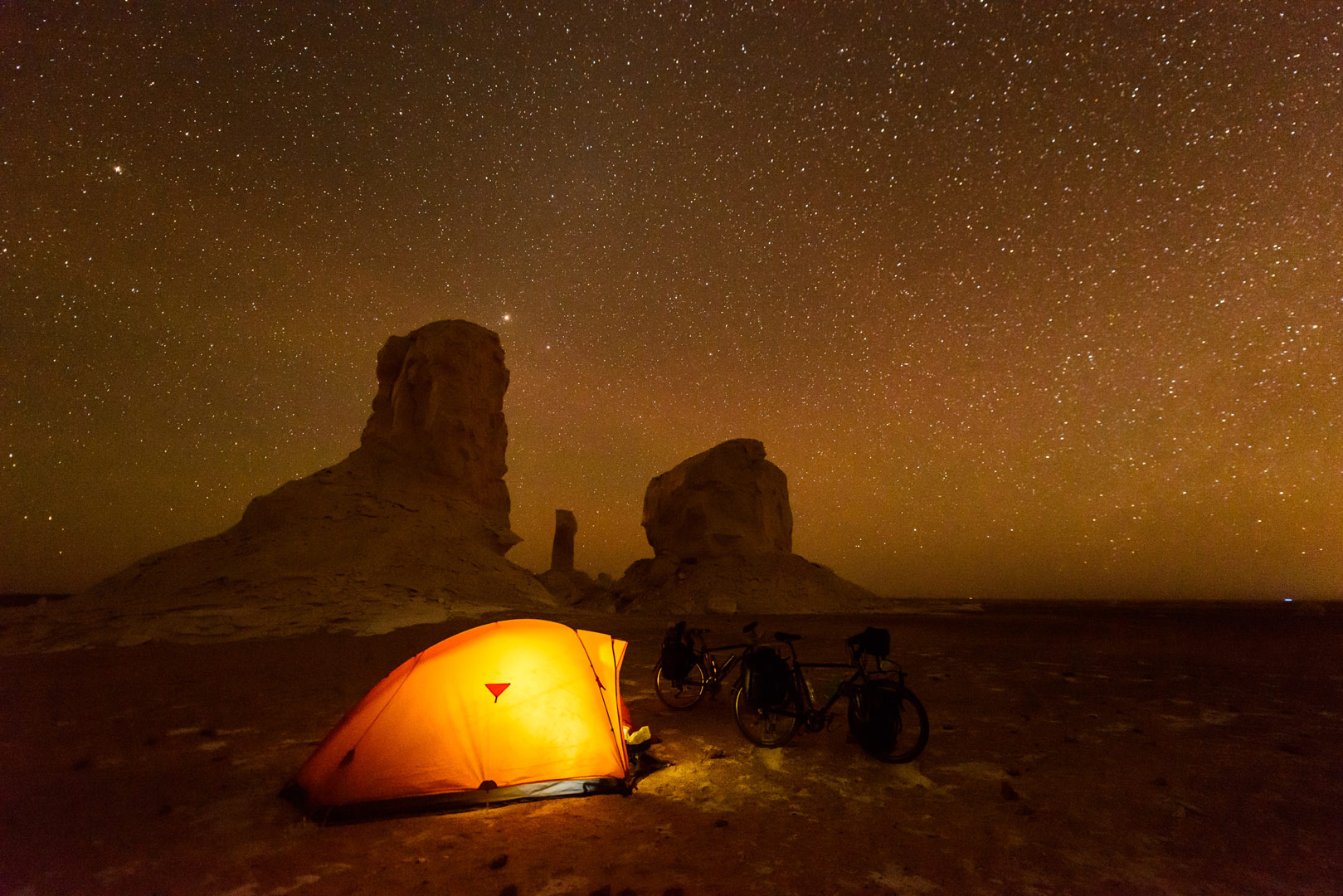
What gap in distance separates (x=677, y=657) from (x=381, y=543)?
93.7 feet

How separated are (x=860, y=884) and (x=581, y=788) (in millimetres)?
2871

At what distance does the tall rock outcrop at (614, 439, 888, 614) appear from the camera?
4706cm

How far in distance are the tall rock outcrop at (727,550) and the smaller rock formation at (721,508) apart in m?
0.08

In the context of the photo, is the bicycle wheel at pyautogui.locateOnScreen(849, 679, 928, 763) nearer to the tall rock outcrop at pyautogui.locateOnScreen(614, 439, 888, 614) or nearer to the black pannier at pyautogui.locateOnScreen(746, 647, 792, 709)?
the black pannier at pyautogui.locateOnScreen(746, 647, 792, 709)

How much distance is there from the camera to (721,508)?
54.3m

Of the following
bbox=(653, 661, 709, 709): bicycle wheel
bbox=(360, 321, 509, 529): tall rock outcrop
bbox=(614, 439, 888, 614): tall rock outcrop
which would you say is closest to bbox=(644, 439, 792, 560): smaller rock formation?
bbox=(614, 439, 888, 614): tall rock outcrop

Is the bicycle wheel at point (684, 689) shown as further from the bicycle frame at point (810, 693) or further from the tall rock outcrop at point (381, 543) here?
the tall rock outcrop at point (381, 543)

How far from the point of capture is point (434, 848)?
466cm

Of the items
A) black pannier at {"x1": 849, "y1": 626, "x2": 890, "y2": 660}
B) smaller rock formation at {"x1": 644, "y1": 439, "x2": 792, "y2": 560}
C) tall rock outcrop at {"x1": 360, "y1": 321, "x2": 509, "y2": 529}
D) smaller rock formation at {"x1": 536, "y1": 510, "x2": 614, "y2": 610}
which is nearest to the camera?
black pannier at {"x1": 849, "y1": 626, "x2": 890, "y2": 660}

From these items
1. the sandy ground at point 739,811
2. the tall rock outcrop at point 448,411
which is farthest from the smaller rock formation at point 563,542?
the sandy ground at point 739,811

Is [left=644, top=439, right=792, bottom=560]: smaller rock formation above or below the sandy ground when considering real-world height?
above

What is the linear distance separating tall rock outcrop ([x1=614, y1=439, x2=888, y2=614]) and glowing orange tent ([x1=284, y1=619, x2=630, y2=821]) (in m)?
39.4

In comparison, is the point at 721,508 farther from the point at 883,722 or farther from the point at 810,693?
the point at 883,722

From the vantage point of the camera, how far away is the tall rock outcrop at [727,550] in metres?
47.1
